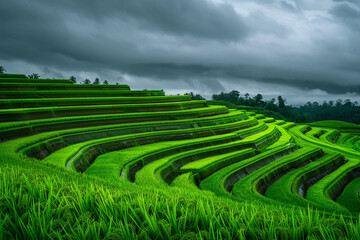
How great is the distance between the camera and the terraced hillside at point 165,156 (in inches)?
397

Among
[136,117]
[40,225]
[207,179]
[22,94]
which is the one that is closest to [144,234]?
[40,225]

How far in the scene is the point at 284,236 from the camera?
98.7 inches

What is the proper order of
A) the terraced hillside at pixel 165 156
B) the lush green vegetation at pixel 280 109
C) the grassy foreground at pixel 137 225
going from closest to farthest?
the grassy foreground at pixel 137 225, the terraced hillside at pixel 165 156, the lush green vegetation at pixel 280 109

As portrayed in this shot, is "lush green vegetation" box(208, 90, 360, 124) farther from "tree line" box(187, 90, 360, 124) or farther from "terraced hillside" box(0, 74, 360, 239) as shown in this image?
"terraced hillside" box(0, 74, 360, 239)

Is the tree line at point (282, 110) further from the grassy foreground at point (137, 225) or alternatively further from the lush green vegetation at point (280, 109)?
the grassy foreground at point (137, 225)

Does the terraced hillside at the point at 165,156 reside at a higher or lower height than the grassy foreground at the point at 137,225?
lower

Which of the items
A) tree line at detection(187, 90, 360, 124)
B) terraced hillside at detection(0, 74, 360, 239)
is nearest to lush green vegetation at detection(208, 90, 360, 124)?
tree line at detection(187, 90, 360, 124)

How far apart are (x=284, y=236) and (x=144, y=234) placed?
149 centimetres

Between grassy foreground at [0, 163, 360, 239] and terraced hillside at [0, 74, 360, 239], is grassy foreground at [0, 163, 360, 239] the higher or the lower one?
the higher one

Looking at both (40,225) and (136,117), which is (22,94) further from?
(40,225)

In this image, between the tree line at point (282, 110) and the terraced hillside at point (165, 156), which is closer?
the terraced hillside at point (165, 156)

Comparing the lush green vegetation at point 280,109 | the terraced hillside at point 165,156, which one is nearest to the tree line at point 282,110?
the lush green vegetation at point 280,109

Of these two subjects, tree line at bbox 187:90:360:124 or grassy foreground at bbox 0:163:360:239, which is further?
tree line at bbox 187:90:360:124

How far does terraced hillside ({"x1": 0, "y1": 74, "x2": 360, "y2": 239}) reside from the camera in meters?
10.1
